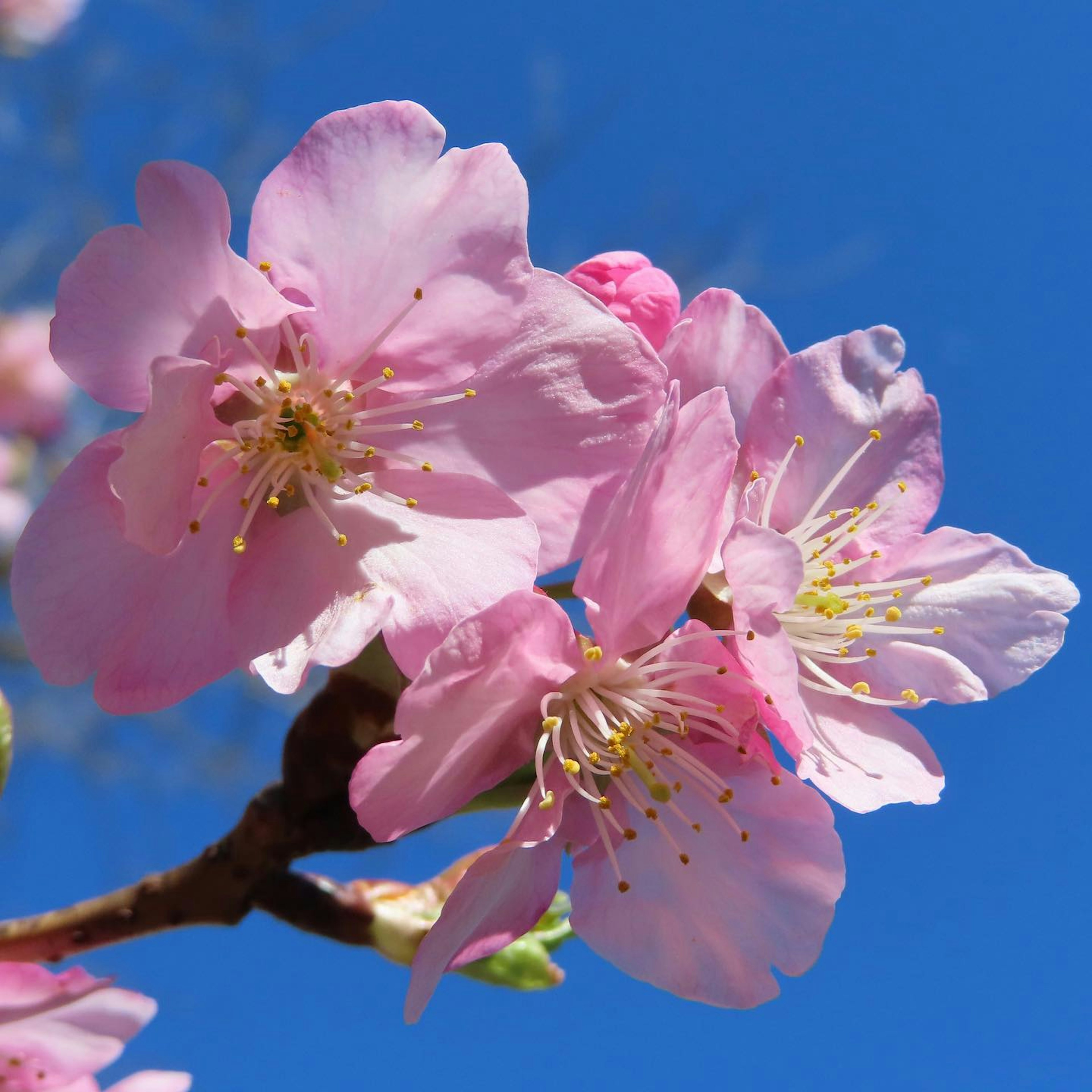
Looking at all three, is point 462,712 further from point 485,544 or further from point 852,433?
point 852,433

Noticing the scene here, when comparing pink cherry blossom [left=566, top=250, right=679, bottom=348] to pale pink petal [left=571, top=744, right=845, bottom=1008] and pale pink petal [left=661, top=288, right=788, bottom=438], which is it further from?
pale pink petal [left=571, top=744, right=845, bottom=1008]

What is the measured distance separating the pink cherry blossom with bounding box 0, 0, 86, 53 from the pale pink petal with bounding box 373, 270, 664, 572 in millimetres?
4041

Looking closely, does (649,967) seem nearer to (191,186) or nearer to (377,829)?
(377,829)

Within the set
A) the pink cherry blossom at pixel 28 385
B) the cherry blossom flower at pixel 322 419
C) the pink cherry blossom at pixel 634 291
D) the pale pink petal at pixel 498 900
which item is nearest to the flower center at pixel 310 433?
the cherry blossom flower at pixel 322 419

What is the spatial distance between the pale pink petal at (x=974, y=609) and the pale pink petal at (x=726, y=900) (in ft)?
0.71

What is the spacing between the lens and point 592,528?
2.85 ft

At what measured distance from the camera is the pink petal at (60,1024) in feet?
3.10

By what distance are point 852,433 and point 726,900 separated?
0.46m

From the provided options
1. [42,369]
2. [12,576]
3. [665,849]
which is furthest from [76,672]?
[42,369]

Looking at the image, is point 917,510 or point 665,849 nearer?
point 665,849

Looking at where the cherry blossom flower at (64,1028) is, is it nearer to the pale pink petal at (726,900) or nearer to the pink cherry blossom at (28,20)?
the pale pink petal at (726,900)

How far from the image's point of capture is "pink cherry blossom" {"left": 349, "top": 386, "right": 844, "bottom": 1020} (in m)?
0.79

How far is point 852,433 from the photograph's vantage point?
3.56 ft

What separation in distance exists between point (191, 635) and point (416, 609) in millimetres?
171
